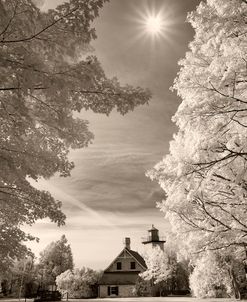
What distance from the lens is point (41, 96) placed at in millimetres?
6969

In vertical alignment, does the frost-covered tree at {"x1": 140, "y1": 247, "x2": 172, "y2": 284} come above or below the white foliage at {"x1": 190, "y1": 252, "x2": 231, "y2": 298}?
above

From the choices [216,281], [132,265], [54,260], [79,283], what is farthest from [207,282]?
[54,260]

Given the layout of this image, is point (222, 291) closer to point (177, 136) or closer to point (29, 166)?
point (177, 136)

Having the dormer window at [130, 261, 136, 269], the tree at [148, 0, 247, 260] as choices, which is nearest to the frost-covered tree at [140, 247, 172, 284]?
the dormer window at [130, 261, 136, 269]

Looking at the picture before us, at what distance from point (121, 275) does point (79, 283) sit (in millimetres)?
6630

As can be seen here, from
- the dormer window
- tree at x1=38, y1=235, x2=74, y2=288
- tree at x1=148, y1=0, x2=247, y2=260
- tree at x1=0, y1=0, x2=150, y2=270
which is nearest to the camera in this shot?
tree at x1=0, y1=0, x2=150, y2=270

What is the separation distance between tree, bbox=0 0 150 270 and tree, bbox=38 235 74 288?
228ft

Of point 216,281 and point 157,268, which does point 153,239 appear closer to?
point 157,268

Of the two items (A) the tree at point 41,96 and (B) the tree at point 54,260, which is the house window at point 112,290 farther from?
(A) the tree at point 41,96

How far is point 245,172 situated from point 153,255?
47066mm

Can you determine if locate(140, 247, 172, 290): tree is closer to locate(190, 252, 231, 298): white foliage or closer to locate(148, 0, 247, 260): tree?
locate(190, 252, 231, 298): white foliage

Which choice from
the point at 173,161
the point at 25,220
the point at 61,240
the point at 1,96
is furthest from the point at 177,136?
the point at 61,240

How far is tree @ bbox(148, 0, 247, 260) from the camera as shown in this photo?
6312 mm

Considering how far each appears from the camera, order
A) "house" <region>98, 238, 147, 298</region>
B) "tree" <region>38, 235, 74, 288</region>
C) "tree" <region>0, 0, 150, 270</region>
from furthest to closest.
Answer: "tree" <region>38, 235, 74, 288</region>
"house" <region>98, 238, 147, 298</region>
"tree" <region>0, 0, 150, 270</region>
